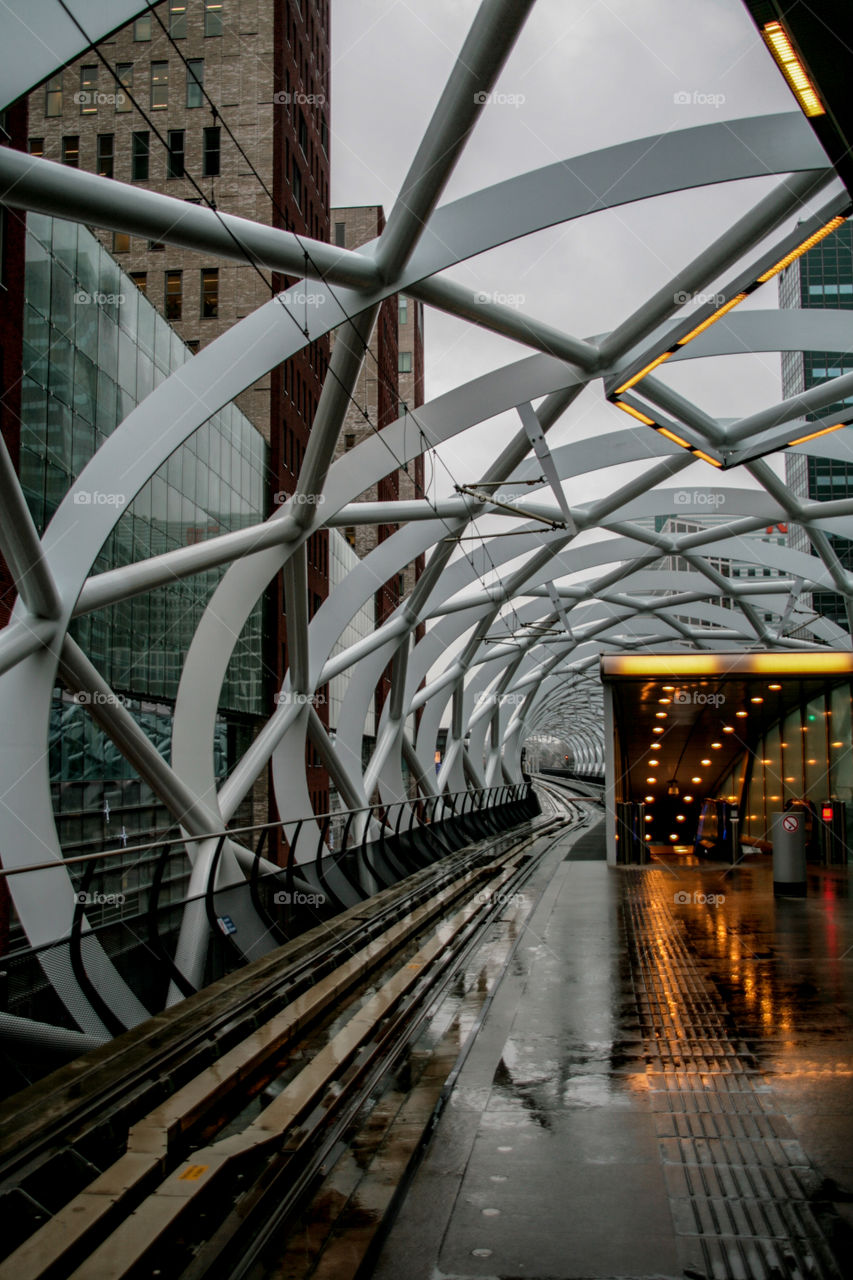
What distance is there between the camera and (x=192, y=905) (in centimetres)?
898

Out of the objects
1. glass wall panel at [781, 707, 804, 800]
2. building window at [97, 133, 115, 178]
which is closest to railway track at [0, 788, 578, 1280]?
glass wall panel at [781, 707, 804, 800]

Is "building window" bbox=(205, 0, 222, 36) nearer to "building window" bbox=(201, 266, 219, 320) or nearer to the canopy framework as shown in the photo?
"building window" bbox=(201, 266, 219, 320)

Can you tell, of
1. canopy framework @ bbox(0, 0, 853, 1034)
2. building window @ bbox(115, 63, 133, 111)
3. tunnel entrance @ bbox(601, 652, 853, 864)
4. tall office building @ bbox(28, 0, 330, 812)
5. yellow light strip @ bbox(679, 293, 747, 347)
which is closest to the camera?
canopy framework @ bbox(0, 0, 853, 1034)

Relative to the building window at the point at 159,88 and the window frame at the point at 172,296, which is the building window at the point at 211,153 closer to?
the building window at the point at 159,88

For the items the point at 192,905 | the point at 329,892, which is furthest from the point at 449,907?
the point at 192,905

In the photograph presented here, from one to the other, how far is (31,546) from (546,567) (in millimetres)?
25389

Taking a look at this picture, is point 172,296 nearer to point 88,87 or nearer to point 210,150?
point 210,150

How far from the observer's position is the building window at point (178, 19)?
3888cm

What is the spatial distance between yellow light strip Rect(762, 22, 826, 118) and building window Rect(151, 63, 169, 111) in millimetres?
40805

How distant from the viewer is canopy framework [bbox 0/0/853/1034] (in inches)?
427

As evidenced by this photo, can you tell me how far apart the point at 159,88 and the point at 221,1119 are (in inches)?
1666

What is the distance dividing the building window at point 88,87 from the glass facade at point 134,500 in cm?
1465

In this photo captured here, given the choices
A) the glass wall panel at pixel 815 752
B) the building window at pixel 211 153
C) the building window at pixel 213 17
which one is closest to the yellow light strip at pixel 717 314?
the glass wall panel at pixel 815 752

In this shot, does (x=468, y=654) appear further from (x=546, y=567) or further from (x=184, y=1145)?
(x=184, y=1145)
